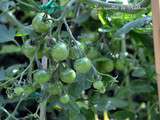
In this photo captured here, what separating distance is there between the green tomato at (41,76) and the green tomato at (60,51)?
0.16 ft

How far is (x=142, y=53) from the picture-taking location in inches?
71.0

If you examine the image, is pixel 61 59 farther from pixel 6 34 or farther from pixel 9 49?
pixel 9 49

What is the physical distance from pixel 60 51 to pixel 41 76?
8 cm

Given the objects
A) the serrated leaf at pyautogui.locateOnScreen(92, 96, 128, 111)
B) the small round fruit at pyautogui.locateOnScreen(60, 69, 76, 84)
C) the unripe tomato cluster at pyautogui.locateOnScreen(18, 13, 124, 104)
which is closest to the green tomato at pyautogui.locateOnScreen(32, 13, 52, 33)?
the unripe tomato cluster at pyautogui.locateOnScreen(18, 13, 124, 104)

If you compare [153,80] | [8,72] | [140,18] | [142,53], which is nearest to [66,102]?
[8,72]

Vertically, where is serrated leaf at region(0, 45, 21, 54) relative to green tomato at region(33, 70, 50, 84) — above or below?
below

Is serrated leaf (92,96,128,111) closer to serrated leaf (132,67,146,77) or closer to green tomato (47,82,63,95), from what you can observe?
serrated leaf (132,67,146,77)

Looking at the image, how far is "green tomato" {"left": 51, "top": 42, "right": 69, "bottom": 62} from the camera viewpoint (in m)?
1.07

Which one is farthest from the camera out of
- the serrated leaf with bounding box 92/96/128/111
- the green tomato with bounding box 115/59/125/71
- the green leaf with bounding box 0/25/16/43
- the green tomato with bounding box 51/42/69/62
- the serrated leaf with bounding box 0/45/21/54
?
the serrated leaf with bounding box 0/45/21/54

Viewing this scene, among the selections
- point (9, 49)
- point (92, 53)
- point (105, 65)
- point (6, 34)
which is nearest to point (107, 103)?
point (105, 65)

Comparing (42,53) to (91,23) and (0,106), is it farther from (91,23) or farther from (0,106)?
(91,23)

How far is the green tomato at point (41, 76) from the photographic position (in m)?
1.11

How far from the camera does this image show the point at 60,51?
3.50ft

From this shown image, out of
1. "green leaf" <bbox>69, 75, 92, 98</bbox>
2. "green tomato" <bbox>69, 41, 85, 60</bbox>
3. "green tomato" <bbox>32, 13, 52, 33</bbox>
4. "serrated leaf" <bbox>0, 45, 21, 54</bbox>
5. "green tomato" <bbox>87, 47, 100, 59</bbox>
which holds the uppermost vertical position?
"green tomato" <bbox>32, 13, 52, 33</bbox>
